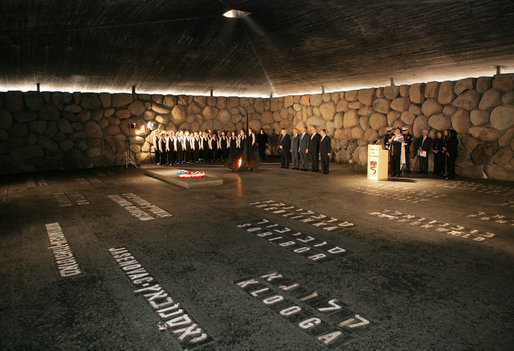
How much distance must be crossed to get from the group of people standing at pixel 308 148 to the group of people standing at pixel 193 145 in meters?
1.91

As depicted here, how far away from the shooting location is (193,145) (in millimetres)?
17531

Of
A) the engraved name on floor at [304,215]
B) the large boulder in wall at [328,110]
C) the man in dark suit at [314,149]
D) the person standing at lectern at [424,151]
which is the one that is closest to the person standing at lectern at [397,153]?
the person standing at lectern at [424,151]

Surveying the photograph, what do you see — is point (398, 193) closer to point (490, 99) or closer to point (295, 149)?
point (490, 99)

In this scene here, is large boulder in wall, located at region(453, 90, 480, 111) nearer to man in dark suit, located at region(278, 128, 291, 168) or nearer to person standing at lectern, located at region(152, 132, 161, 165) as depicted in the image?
man in dark suit, located at region(278, 128, 291, 168)

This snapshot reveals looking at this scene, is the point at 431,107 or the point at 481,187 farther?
the point at 431,107

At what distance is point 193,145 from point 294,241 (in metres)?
13.0

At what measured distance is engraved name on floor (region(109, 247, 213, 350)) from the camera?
284 centimetres

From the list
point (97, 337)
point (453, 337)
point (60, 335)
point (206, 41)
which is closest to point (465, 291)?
point (453, 337)

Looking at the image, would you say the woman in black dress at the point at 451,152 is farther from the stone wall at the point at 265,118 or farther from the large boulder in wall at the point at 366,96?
the large boulder in wall at the point at 366,96

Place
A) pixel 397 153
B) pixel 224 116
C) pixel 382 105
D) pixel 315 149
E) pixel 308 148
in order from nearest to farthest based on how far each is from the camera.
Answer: pixel 397 153 < pixel 315 149 < pixel 308 148 < pixel 382 105 < pixel 224 116

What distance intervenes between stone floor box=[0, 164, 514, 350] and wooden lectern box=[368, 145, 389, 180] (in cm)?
303

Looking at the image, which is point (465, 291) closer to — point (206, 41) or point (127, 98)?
point (206, 41)

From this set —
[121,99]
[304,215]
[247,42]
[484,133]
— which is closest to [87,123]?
[121,99]

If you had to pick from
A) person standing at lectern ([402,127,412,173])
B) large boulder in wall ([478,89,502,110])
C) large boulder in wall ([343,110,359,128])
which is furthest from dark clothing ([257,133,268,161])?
large boulder in wall ([478,89,502,110])
